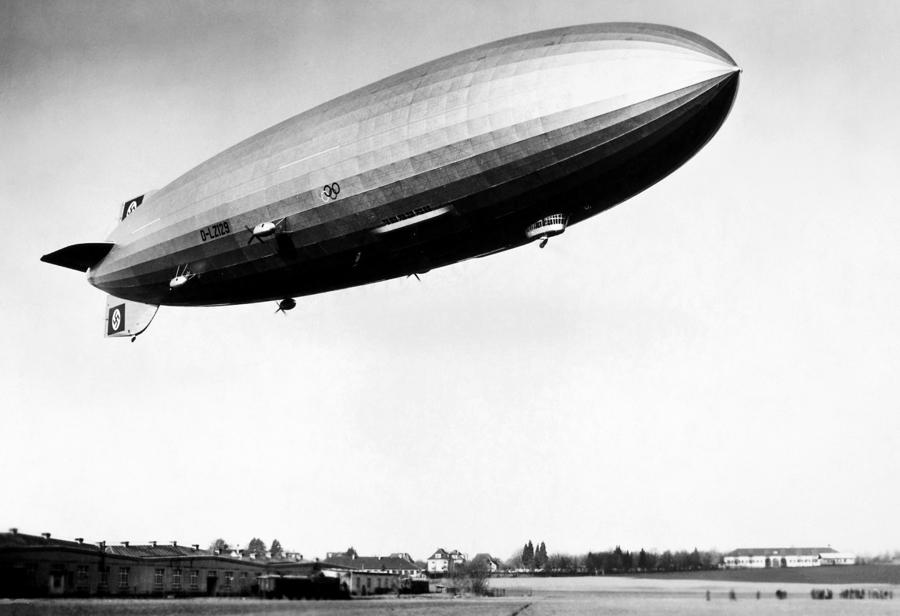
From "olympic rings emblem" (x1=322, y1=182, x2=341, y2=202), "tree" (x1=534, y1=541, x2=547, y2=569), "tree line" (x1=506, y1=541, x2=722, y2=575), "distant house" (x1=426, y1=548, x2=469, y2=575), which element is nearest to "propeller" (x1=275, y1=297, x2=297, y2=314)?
"olympic rings emblem" (x1=322, y1=182, x2=341, y2=202)

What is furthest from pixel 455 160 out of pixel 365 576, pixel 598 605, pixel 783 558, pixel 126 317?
pixel 365 576

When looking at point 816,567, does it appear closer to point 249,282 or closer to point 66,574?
point 249,282

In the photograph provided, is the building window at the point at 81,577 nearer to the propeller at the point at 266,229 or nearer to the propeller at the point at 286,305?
the propeller at the point at 286,305

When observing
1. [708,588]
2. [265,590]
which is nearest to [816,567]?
[708,588]

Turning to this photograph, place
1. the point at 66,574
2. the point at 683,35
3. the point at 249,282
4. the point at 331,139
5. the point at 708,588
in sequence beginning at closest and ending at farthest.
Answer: the point at 683,35
the point at 331,139
the point at 249,282
the point at 66,574
the point at 708,588

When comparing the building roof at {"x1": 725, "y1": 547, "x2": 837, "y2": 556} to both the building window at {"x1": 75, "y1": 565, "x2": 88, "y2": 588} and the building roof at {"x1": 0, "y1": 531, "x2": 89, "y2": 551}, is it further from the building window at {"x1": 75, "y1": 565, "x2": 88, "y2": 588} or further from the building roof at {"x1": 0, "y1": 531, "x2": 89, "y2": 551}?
the building window at {"x1": 75, "y1": 565, "x2": 88, "y2": 588}

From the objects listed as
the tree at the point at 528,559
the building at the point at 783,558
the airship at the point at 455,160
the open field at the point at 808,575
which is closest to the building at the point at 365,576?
the tree at the point at 528,559
